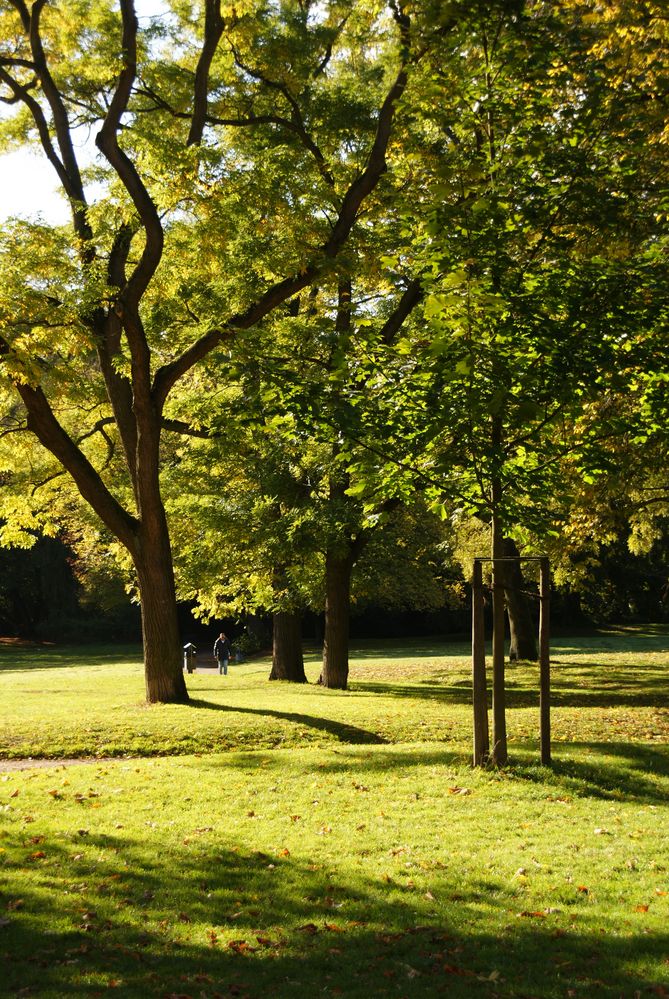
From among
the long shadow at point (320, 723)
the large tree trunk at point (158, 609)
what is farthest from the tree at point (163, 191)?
the long shadow at point (320, 723)

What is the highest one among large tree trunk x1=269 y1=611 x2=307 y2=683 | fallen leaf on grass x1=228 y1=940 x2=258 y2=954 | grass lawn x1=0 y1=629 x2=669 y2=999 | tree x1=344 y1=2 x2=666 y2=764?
tree x1=344 y1=2 x2=666 y2=764

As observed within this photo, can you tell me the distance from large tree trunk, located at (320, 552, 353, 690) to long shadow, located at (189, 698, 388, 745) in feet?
17.4

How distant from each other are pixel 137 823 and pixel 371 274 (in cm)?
1203

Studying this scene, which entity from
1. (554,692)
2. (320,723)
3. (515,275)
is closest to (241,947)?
(515,275)

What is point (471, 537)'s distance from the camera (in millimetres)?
28656

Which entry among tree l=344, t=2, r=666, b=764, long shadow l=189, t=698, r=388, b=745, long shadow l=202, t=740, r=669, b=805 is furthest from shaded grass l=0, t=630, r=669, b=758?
tree l=344, t=2, r=666, b=764

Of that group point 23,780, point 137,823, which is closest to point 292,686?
point 23,780

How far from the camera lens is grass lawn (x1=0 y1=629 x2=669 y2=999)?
194 inches

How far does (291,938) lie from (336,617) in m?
15.7

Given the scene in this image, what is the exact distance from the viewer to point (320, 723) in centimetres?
1420

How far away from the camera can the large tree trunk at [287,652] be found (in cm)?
2484

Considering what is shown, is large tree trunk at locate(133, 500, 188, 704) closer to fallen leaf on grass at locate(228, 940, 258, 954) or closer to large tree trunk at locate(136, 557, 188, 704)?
large tree trunk at locate(136, 557, 188, 704)

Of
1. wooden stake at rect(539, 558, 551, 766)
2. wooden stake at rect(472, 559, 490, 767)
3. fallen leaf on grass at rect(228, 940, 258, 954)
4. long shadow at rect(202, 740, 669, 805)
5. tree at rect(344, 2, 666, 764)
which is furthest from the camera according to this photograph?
wooden stake at rect(539, 558, 551, 766)

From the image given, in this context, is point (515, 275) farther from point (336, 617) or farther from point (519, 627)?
point (519, 627)
